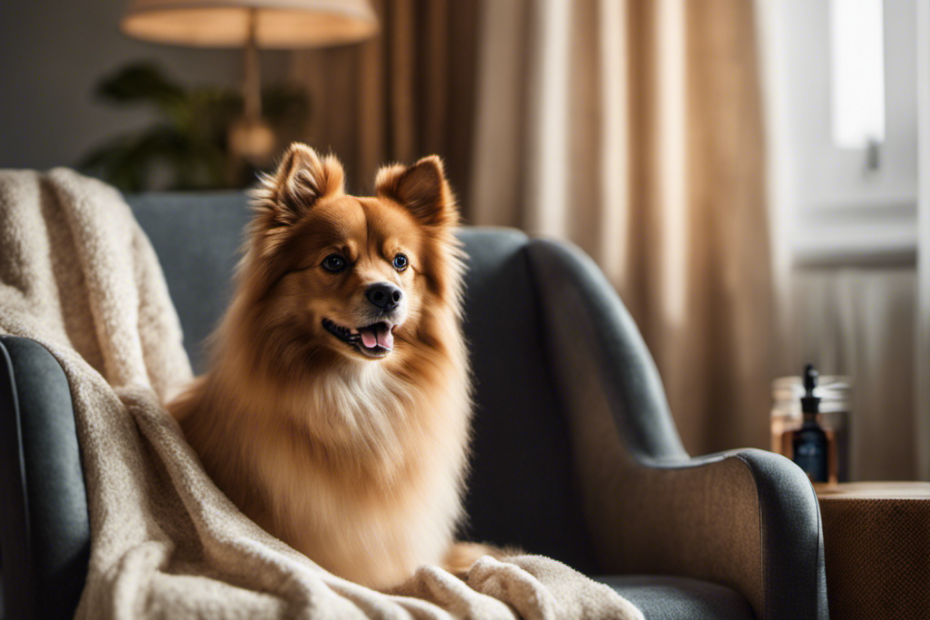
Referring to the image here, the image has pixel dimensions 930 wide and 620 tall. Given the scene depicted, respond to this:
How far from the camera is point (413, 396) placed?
5.06 ft

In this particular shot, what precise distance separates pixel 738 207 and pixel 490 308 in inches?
34.8

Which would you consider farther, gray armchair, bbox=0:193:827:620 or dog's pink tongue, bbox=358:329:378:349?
dog's pink tongue, bbox=358:329:378:349

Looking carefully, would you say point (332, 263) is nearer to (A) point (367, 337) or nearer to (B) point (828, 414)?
(A) point (367, 337)

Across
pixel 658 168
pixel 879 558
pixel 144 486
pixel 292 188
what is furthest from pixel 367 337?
pixel 658 168

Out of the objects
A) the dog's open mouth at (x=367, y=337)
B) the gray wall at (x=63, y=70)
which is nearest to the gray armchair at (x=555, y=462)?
the dog's open mouth at (x=367, y=337)

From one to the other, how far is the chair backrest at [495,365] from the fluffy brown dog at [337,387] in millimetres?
380

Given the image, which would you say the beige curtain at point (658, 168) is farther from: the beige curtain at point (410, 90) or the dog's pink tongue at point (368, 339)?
the dog's pink tongue at point (368, 339)

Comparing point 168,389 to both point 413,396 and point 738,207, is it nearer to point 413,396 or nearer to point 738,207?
point 413,396

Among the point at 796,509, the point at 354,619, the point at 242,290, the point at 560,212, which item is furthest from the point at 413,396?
the point at 560,212

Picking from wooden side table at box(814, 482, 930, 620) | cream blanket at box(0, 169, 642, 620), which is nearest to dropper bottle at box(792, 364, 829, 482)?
wooden side table at box(814, 482, 930, 620)

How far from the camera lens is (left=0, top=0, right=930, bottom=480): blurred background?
2.41 meters

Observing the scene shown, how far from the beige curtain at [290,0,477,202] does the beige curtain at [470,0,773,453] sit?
217 mm

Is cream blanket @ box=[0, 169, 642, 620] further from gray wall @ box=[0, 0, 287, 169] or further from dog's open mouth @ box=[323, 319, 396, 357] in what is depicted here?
gray wall @ box=[0, 0, 287, 169]

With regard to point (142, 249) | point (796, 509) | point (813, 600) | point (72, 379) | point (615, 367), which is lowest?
point (813, 600)
